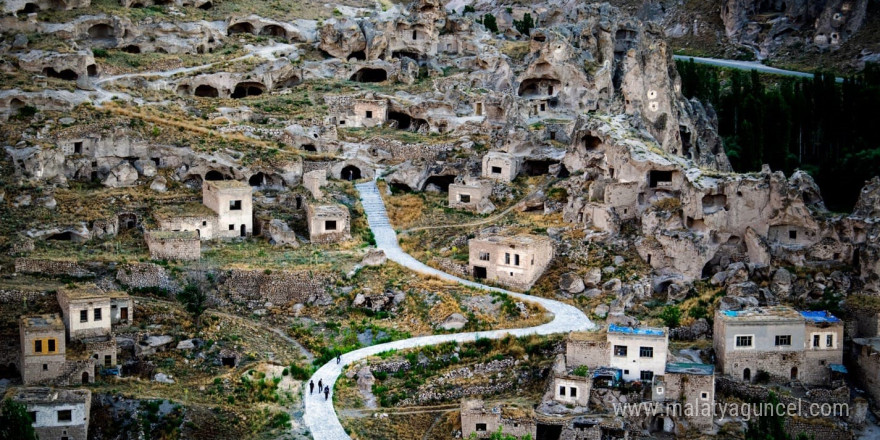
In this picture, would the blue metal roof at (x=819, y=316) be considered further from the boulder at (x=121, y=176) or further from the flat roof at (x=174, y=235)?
the boulder at (x=121, y=176)

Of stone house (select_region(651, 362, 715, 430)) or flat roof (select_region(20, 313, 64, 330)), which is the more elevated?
flat roof (select_region(20, 313, 64, 330))

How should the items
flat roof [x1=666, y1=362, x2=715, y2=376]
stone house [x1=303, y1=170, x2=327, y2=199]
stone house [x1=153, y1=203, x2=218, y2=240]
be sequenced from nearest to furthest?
flat roof [x1=666, y1=362, x2=715, y2=376] < stone house [x1=153, y1=203, x2=218, y2=240] < stone house [x1=303, y1=170, x2=327, y2=199]

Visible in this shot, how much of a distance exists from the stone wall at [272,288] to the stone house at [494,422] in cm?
1160

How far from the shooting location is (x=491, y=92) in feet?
269

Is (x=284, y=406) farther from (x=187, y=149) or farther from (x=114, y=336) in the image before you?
(x=187, y=149)

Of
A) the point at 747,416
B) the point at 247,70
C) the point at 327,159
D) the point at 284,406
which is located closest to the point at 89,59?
the point at 247,70

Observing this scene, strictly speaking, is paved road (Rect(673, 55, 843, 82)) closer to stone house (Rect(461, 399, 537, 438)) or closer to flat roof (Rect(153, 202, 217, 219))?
flat roof (Rect(153, 202, 217, 219))

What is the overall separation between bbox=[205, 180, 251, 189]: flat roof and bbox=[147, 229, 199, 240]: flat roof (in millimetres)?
3548

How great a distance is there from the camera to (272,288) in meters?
64.1

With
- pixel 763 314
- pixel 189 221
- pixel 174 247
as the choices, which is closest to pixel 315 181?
pixel 189 221

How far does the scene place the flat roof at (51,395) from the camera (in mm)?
Answer: 51500

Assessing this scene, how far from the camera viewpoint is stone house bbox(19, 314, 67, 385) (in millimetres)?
54031

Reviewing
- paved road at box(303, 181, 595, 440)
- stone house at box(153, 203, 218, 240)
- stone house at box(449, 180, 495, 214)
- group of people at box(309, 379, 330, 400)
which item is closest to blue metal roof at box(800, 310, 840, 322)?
paved road at box(303, 181, 595, 440)

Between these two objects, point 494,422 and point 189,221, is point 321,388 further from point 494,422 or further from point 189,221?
point 189,221
